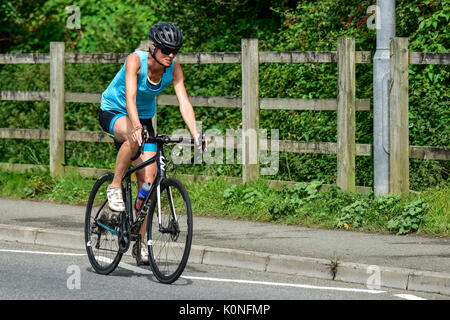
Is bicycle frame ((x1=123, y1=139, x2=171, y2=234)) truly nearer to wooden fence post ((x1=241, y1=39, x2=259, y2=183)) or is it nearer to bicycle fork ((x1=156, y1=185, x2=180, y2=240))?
bicycle fork ((x1=156, y1=185, x2=180, y2=240))

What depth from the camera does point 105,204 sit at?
8.28 m

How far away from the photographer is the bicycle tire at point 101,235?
26.7 feet

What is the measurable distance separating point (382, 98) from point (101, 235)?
12.6 ft

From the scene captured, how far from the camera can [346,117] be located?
10.9 meters

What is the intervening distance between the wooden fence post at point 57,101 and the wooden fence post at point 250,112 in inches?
114

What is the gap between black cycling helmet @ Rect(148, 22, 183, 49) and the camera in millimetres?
7645

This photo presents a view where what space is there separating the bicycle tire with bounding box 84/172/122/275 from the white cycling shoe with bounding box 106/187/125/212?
0.69 ft

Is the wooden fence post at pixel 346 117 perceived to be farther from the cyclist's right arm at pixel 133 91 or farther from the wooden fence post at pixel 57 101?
the wooden fence post at pixel 57 101

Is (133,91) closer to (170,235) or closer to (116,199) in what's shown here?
(116,199)

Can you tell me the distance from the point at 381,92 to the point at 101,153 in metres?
4.82

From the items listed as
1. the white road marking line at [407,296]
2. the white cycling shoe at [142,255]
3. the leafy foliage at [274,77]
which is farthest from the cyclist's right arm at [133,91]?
the leafy foliage at [274,77]

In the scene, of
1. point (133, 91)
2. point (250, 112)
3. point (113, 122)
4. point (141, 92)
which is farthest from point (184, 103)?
point (250, 112)

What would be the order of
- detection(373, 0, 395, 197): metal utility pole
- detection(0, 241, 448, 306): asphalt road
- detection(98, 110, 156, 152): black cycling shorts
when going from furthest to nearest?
detection(373, 0, 395, 197): metal utility pole, detection(98, 110, 156, 152): black cycling shorts, detection(0, 241, 448, 306): asphalt road

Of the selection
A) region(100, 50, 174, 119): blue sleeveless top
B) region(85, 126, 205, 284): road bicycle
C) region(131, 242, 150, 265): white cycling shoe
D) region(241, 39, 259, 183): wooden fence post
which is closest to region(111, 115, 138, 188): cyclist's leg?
region(85, 126, 205, 284): road bicycle
